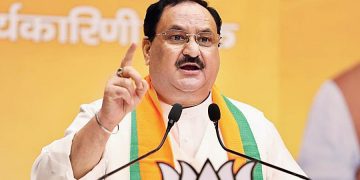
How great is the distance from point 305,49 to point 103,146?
1.47 metres

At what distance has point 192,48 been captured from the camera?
84.7 inches

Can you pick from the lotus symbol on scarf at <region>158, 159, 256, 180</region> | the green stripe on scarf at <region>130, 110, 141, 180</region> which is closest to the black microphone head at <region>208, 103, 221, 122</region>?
the lotus symbol on scarf at <region>158, 159, 256, 180</region>

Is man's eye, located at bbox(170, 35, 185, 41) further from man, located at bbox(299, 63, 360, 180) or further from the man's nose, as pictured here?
man, located at bbox(299, 63, 360, 180)

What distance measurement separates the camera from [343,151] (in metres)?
2.81

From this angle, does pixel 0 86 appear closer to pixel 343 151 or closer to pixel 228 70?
pixel 228 70

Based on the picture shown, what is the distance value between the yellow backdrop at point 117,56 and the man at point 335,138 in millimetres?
66

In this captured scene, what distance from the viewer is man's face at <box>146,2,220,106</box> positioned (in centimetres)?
218

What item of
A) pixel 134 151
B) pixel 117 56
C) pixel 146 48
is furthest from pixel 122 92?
pixel 117 56

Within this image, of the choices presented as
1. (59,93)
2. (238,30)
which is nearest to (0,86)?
(59,93)

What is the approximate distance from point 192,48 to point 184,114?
30 centimetres

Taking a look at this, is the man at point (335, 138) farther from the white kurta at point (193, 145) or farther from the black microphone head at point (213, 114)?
the black microphone head at point (213, 114)

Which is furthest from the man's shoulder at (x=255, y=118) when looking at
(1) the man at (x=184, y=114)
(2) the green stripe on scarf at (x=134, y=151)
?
(2) the green stripe on scarf at (x=134, y=151)

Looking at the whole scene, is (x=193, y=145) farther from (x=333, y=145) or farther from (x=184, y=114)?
(x=333, y=145)

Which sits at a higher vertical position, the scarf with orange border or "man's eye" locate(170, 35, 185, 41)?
"man's eye" locate(170, 35, 185, 41)
